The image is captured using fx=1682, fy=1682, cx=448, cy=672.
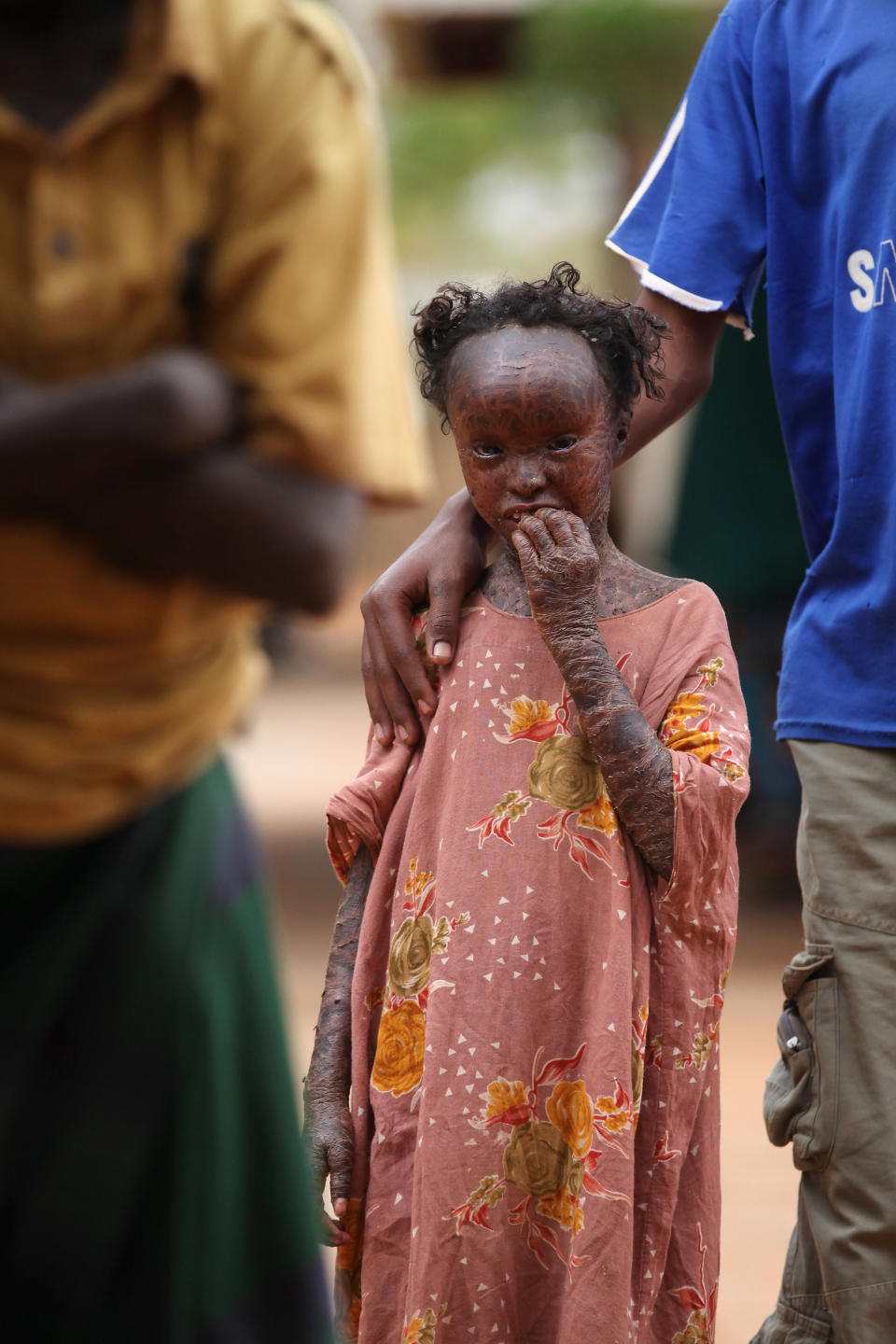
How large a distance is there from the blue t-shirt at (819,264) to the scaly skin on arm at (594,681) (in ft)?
1.16

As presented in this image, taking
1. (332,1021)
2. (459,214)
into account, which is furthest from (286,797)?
(459,214)

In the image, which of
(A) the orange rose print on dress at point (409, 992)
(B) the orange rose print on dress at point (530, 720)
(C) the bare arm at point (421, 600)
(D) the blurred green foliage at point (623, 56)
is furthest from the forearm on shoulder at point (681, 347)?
(D) the blurred green foliage at point (623, 56)

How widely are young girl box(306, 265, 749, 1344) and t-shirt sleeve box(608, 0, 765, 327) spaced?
209 mm

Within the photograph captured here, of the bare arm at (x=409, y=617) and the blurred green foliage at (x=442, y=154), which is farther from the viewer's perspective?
the blurred green foliage at (x=442, y=154)

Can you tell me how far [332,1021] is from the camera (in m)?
2.66

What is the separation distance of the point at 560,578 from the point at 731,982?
4732 mm

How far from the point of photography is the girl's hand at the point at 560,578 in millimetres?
2467

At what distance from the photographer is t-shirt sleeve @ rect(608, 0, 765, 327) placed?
9.07 ft

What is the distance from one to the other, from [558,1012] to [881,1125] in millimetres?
518

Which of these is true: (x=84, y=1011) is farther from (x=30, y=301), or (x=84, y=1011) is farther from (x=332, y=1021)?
(x=332, y=1021)

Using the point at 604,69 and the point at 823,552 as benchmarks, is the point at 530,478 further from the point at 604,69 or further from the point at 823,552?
the point at 604,69

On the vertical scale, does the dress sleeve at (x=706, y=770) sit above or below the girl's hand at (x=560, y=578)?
below

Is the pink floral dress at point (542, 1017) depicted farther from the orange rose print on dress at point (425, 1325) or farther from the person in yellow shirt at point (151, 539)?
the person in yellow shirt at point (151, 539)

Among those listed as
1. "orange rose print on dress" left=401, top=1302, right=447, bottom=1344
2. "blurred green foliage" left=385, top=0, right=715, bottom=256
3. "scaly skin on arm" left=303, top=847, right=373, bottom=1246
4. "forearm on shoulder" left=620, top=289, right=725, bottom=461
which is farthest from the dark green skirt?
"blurred green foliage" left=385, top=0, right=715, bottom=256
